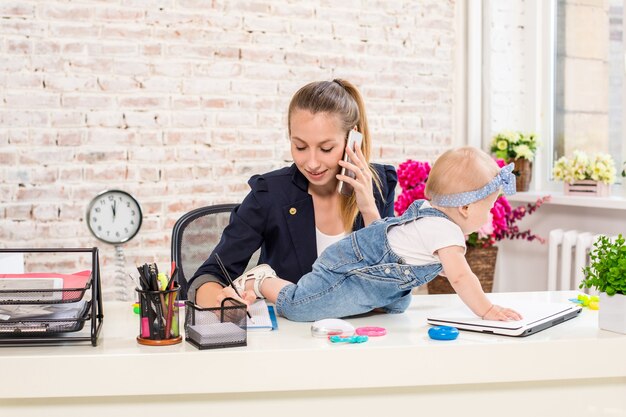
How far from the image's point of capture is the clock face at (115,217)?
10.9 ft

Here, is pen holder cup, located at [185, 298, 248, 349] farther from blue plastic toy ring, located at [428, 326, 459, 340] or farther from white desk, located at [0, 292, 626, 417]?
blue plastic toy ring, located at [428, 326, 459, 340]

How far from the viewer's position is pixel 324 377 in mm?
1226

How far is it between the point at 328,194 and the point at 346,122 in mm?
214

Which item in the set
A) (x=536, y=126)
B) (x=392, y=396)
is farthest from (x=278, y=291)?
(x=536, y=126)

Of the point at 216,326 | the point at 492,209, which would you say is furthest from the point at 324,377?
the point at 492,209

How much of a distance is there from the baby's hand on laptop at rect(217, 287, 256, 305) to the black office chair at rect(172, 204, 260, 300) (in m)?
0.56

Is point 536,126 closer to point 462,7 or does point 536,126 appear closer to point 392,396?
point 462,7

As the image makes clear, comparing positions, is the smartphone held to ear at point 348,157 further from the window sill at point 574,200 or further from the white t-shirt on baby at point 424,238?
the window sill at point 574,200

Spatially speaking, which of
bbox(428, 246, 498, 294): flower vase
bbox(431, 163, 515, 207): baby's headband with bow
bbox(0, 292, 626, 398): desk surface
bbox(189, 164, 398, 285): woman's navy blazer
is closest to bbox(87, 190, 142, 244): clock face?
bbox(428, 246, 498, 294): flower vase

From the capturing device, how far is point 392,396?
1.26 meters

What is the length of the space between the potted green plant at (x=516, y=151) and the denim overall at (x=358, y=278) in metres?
2.41

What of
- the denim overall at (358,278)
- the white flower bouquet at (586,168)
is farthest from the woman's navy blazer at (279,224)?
the white flower bouquet at (586,168)

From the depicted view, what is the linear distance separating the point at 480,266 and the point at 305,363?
236 centimetres

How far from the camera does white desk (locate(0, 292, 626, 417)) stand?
1.18 metres
